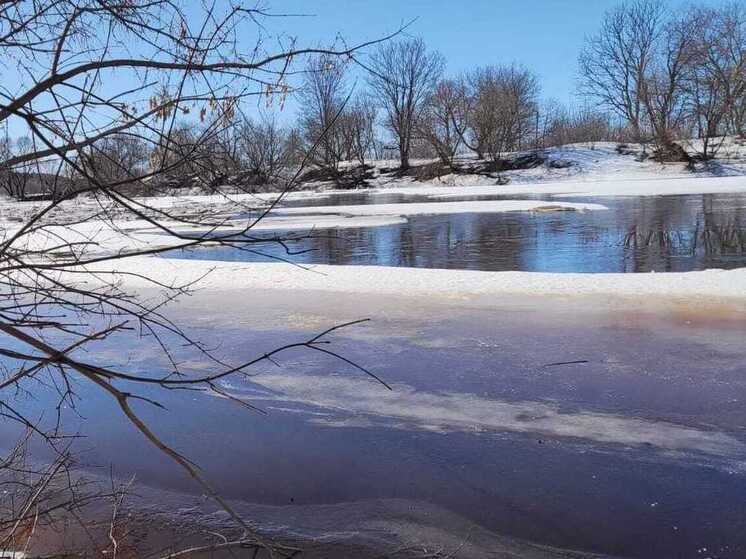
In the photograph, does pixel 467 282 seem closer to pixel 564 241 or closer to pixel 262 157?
pixel 564 241

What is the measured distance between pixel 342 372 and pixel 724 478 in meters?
3.63

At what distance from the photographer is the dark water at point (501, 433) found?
4059mm

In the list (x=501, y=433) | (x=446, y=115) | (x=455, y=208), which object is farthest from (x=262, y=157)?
(x=446, y=115)

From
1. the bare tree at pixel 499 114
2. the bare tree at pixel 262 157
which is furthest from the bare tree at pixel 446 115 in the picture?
the bare tree at pixel 262 157

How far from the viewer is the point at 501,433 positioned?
517 centimetres

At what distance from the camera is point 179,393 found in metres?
6.60

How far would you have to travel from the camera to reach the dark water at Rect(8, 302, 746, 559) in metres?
4.06

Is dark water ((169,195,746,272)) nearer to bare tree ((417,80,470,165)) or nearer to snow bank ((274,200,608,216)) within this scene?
snow bank ((274,200,608,216))

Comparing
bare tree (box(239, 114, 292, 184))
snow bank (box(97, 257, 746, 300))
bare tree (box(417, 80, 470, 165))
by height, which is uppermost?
bare tree (box(417, 80, 470, 165))

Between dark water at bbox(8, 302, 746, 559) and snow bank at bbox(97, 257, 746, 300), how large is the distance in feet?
6.59

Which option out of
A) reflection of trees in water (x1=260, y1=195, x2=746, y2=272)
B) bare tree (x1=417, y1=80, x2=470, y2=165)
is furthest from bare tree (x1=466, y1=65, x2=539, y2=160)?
reflection of trees in water (x1=260, y1=195, x2=746, y2=272)

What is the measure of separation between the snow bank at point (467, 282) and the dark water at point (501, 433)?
79.1 inches

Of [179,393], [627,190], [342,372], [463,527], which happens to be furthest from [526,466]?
[627,190]

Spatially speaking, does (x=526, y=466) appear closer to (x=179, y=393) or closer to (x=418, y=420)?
(x=418, y=420)
